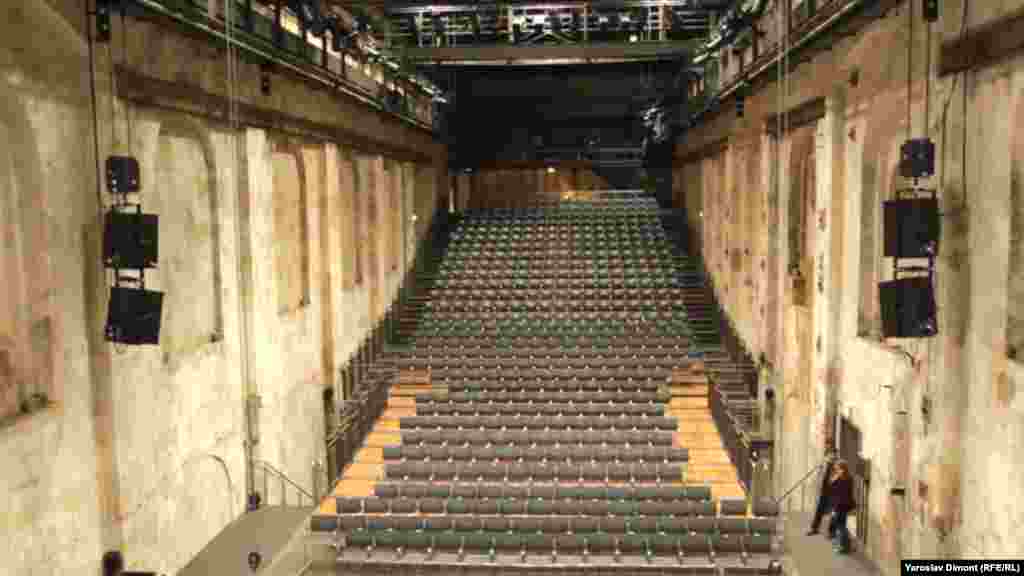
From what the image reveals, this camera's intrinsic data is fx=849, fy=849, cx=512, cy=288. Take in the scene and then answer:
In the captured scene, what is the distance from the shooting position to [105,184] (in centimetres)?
844

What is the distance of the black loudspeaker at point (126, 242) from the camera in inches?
316

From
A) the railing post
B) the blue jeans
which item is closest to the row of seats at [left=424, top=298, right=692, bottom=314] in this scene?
the railing post

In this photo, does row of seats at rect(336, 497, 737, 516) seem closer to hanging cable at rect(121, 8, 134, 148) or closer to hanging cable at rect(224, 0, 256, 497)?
hanging cable at rect(224, 0, 256, 497)

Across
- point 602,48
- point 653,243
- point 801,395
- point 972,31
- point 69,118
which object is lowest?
point 801,395

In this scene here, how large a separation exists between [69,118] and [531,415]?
10177 millimetres

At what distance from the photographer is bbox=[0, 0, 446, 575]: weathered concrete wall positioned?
7.54 metres

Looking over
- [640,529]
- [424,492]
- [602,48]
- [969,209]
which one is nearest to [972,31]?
[969,209]

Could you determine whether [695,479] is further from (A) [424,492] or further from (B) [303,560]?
(B) [303,560]

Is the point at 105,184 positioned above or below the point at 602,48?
below

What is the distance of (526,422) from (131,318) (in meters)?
8.80

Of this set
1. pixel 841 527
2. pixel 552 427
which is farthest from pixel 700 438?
pixel 841 527

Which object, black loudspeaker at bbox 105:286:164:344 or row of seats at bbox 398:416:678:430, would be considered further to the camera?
row of seats at bbox 398:416:678:430

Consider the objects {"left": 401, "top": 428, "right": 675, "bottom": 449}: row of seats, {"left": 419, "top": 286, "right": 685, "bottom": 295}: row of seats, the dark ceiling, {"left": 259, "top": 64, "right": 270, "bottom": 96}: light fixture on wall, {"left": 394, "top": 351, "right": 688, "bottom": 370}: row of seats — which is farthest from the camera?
the dark ceiling

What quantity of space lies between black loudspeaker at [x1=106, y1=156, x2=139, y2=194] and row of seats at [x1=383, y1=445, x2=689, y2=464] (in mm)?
7673
